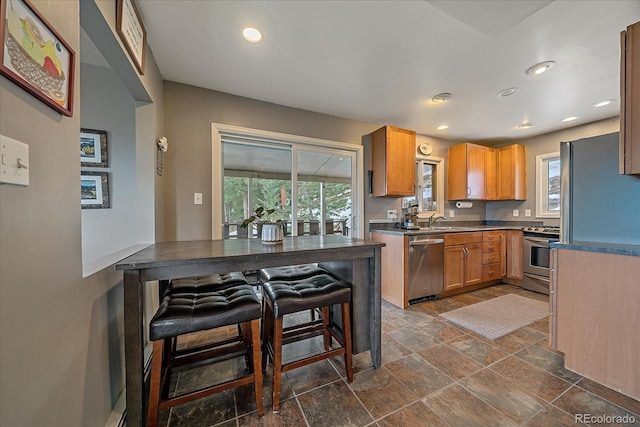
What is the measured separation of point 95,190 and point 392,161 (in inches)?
123

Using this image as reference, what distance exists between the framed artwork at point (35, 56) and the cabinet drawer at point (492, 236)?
419cm

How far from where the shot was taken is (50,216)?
77 centimetres

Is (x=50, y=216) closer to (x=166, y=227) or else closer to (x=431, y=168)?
(x=166, y=227)

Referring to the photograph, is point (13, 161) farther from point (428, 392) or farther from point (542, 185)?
point (542, 185)

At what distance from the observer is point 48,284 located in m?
0.74

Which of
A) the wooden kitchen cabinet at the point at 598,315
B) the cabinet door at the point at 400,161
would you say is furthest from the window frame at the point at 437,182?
the wooden kitchen cabinet at the point at 598,315

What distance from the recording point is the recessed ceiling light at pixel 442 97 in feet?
8.48

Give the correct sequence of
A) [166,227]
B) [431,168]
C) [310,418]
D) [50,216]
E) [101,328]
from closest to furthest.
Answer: [50,216]
[101,328]
[310,418]
[166,227]
[431,168]

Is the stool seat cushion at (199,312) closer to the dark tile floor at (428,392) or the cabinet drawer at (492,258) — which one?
the dark tile floor at (428,392)

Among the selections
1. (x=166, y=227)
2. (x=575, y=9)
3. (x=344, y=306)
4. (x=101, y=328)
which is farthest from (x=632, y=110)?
(x=166, y=227)

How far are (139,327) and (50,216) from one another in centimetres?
64

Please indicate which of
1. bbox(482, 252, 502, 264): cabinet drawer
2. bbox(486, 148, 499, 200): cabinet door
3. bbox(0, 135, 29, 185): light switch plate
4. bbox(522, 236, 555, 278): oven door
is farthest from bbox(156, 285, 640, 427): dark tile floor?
bbox(486, 148, 499, 200): cabinet door

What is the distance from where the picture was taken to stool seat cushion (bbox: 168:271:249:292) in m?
1.49

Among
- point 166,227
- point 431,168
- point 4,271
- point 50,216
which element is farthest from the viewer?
point 431,168
